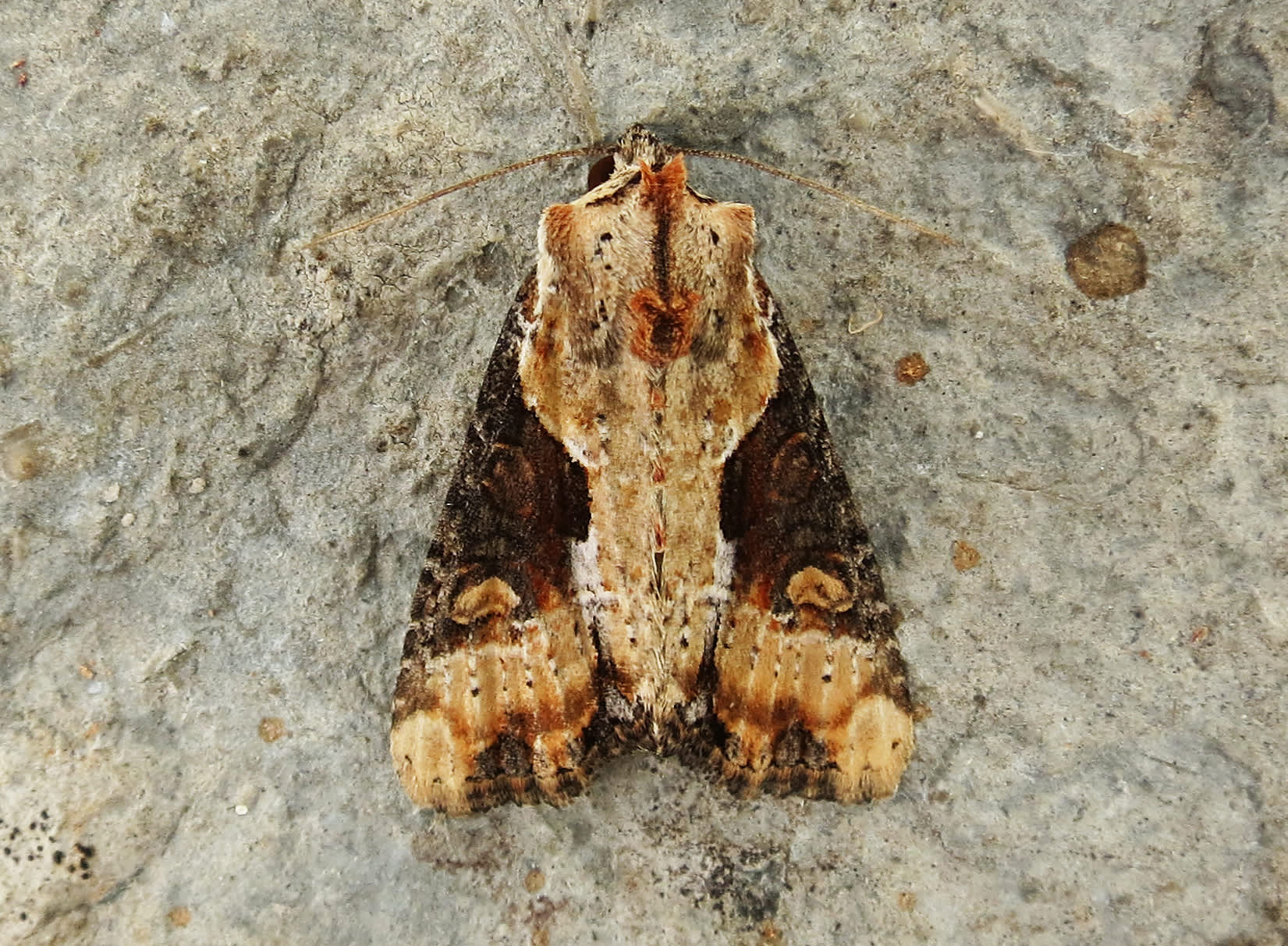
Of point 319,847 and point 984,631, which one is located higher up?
point 984,631

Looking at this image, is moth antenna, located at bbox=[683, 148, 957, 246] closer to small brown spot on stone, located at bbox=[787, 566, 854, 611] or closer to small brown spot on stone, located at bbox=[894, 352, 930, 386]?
small brown spot on stone, located at bbox=[894, 352, 930, 386]

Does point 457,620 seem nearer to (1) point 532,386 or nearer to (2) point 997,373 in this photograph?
(1) point 532,386

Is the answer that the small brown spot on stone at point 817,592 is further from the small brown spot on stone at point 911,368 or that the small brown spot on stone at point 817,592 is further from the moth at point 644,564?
the small brown spot on stone at point 911,368

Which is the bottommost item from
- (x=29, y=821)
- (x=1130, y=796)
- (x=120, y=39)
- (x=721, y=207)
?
(x=1130, y=796)

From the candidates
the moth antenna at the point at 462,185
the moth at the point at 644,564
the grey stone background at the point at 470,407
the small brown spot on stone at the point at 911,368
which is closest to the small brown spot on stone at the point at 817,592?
the moth at the point at 644,564

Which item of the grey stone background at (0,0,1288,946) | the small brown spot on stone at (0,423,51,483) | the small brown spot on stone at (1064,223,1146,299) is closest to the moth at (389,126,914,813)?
the grey stone background at (0,0,1288,946)

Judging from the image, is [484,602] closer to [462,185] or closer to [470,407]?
[470,407]

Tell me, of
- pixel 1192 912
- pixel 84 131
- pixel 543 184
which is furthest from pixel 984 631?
pixel 84 131
